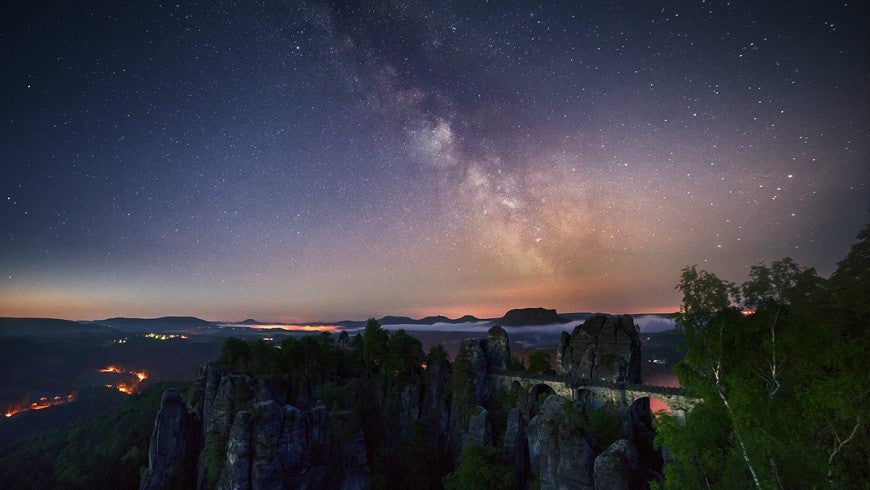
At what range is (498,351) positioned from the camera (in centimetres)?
6500

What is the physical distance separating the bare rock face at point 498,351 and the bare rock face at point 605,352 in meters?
9.54

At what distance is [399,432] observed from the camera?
184 ft

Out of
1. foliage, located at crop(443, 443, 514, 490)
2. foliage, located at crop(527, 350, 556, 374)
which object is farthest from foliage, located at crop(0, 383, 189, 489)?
foliage, located at crop(527, 350, 556, 374)

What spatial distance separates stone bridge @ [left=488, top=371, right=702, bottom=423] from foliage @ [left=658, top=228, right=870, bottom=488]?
24.0 metres

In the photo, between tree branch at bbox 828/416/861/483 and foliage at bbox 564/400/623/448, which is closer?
tree branch at bbox 828/416/861/483

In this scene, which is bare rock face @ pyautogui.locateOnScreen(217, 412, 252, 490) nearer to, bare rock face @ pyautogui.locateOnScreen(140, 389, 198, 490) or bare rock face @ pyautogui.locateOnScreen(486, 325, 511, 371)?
bare rock face @ pyautogui.locateOnScreen(140, 389, 198, 490)

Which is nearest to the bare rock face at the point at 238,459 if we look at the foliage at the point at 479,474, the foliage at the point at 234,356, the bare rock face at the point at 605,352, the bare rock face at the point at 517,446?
the foliage at the point at 479,474

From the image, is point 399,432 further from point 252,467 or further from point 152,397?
point 152,397

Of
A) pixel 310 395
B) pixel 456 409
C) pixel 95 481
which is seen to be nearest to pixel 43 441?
pixel 95 481

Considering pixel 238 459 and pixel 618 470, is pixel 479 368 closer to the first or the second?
pixel 238 459

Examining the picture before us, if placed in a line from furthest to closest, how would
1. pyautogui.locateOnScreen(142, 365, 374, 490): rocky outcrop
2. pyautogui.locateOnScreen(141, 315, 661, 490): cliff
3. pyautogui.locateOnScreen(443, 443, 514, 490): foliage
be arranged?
pyautogui.locateOnScreen(443, 443, 514, 490): foliage → pyautogui.locateOnScreen(142, 365, 374, 490): rocky outcrop → pyautogui.locateOnScreen(141, 315, 661, 490): cliff

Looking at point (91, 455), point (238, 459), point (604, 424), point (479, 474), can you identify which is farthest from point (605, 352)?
point (91, 455)

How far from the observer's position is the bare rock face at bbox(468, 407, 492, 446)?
1887 inches

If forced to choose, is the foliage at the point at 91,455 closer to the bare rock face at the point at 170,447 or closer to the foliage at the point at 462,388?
the bare rock face at the point at 170,447
